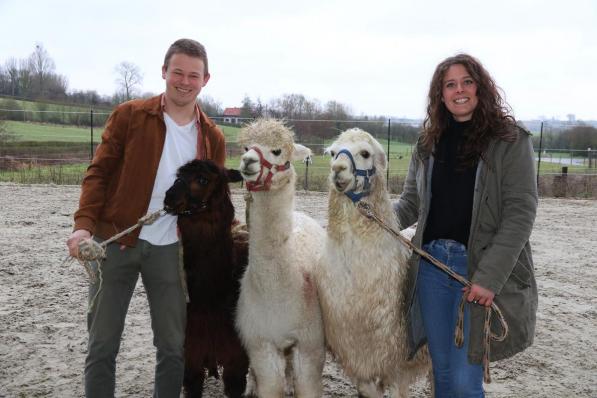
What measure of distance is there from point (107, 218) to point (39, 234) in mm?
5958

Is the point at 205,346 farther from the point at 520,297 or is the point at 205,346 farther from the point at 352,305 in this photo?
the point at 520,297

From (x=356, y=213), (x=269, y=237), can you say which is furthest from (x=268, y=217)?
(x=356, y=213)

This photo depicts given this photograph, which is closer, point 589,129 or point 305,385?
point 305,385

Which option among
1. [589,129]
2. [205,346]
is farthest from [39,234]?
[589,129]

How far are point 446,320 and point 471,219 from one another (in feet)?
1.64

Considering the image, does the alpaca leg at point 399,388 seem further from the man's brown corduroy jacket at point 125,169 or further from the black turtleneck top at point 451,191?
the man's brown corduroy jacket at point 125,169

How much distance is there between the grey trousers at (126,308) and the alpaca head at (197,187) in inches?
9.1

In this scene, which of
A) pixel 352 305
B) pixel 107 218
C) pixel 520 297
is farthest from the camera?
pixel 352 305

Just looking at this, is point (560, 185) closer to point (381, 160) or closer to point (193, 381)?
point (381, 160)

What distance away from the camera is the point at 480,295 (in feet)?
7.39

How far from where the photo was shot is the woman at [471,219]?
224 centimetres

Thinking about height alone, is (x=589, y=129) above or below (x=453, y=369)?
above

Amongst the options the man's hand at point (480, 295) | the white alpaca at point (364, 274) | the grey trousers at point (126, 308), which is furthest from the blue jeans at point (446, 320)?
the grey trousers at point (126, 308)

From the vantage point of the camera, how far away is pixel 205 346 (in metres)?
3.16
